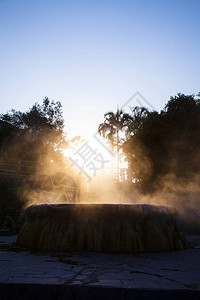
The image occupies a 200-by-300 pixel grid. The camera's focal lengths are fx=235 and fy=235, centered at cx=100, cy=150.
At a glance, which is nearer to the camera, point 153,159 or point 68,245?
point 68,245

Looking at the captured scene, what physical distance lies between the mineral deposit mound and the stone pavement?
54cm

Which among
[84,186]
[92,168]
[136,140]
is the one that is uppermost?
[136,140]

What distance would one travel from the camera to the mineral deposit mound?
128 inches

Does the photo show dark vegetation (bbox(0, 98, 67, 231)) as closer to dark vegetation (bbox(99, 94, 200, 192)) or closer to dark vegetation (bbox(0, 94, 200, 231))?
dark vegetation (bbox(0, 94, 200, 231))

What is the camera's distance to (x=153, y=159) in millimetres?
12547

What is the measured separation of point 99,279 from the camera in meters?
1.84

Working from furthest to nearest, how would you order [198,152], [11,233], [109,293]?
[198,152], [11,233], [109,293]

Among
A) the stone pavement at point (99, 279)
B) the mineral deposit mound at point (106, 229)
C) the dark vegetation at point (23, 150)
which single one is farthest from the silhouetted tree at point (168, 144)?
the stone pavement at point (99, 279)

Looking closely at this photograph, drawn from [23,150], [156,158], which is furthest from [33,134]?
[156,158]

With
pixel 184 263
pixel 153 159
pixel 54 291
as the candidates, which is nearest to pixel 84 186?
pixel 153 159

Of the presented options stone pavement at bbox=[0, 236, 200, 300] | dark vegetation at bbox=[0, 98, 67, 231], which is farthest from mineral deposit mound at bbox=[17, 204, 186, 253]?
dark vegetation at bbox=[0, 98, 67, 231]

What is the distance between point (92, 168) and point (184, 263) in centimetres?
1140

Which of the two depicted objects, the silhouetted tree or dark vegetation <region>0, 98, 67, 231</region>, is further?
the silhouetted tree

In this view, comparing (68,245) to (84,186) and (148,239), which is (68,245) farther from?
(84,186)
